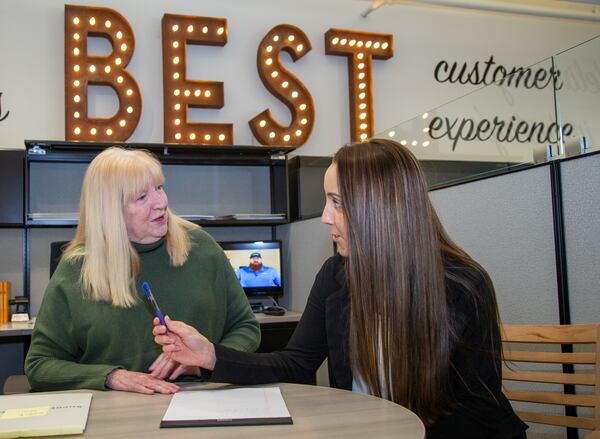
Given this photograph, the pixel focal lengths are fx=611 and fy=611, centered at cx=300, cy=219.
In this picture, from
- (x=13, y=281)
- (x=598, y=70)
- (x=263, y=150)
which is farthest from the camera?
(x=263, y=150)

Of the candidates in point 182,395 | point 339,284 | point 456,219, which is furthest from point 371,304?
point 456,219

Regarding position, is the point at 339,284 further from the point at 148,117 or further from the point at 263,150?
the point at 148,117

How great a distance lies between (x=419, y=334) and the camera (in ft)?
3.75

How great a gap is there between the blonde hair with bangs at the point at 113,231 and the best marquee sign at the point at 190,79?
7.12ft

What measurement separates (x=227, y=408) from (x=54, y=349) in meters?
0.70

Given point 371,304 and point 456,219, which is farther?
point 456,219

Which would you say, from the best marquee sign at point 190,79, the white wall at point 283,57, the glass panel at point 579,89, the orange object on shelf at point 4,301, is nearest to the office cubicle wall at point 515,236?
the glass panel at point 579,89

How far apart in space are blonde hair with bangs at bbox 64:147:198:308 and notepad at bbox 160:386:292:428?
489 millimetres

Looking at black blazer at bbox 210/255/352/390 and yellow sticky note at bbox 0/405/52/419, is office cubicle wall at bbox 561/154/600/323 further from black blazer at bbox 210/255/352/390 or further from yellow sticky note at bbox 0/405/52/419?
yellow sticky note at bbox 0/405/52/419

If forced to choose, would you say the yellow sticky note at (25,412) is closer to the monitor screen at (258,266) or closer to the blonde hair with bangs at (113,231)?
the blonde hair with bangs at (113,231)

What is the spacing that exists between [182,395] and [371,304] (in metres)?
0.42

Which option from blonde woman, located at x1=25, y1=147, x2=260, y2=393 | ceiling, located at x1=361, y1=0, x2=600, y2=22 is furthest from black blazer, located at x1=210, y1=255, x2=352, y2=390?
ceiling, located at x1=361, y1=0, x2=600, y2=22

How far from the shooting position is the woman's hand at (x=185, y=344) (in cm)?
123

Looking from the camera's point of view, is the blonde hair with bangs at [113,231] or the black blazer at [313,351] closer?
the black blazer at [313,351]
